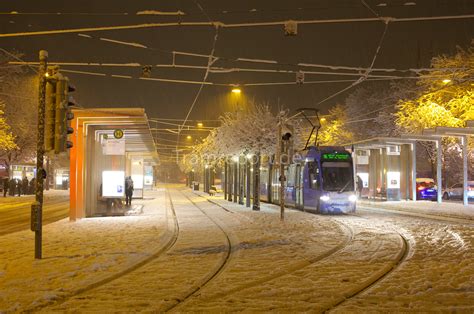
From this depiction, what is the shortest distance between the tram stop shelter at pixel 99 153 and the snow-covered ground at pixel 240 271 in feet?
13.3

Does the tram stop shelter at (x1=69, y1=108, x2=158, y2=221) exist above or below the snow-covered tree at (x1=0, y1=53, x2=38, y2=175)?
below

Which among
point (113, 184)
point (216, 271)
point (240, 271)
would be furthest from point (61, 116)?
point (113, 184)

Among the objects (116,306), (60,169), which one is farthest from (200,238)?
(60,169)

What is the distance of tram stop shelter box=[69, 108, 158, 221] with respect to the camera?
20203 mm

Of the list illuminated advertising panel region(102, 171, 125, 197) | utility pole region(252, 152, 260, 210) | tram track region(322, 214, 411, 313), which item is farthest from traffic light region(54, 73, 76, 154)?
utility pole region(252, 152, 260, 210)

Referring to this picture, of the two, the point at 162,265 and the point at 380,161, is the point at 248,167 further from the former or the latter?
the point at 162,265

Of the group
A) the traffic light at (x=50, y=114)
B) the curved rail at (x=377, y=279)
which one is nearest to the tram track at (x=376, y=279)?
the curved rail at (x=377, y=279)

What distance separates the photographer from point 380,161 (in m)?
39.4

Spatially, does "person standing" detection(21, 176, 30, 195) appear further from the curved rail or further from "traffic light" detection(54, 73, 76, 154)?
the curved rail

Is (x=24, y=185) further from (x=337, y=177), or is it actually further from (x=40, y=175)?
(x=40, y=175)

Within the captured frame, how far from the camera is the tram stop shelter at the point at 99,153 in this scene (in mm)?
20203

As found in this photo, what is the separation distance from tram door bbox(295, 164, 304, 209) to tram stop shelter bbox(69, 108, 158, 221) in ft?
24.2

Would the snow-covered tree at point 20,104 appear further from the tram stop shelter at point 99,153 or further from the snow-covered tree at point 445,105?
the snow-covered tree at point 445,105

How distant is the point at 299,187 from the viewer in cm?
2706
